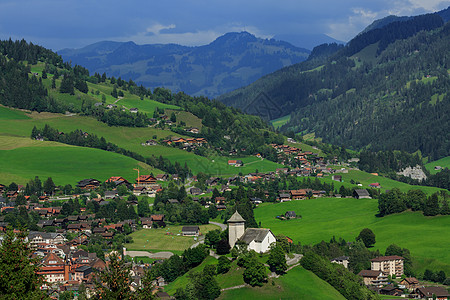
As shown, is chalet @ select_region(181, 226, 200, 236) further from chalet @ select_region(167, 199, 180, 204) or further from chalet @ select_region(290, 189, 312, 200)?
chalet @ select_region(290, 189, 312, 200)

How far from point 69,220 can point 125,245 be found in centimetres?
2252

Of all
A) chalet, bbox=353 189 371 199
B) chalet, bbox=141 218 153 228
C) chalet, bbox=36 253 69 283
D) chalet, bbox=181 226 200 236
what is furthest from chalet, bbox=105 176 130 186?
chalet, bbox=36 253 69 283

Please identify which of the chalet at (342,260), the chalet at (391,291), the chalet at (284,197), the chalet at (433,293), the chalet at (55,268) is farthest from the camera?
the chalet at (284,197)

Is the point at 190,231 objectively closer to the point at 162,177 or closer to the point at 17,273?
the point at 162,177

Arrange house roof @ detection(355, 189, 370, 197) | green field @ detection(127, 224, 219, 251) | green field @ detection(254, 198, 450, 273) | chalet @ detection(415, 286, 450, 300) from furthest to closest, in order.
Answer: house roof @ detection(355, 189, 370, 197) → green field @ detection(127, 224, 219, 251) → green field @ detection(254, 198, 450, 273) → chalet @ detection(415, 286, 450, 300)

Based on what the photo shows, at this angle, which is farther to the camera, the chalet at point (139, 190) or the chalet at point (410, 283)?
the chalet at point (139, 190)

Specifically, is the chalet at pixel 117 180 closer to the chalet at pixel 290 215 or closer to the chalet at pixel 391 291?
the chalet at pixel 290 215

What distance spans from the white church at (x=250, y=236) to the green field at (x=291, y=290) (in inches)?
250

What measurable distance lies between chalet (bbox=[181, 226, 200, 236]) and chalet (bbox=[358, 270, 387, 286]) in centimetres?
3980

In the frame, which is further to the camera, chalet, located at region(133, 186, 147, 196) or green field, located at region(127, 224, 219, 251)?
chalet, located at region(133, 186, 147, 196)

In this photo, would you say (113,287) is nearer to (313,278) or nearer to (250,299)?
(250,299)

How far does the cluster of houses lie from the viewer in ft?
309

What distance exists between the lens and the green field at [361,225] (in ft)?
374

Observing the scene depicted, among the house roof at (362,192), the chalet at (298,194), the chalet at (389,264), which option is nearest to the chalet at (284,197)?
the chalet at (298,194)
